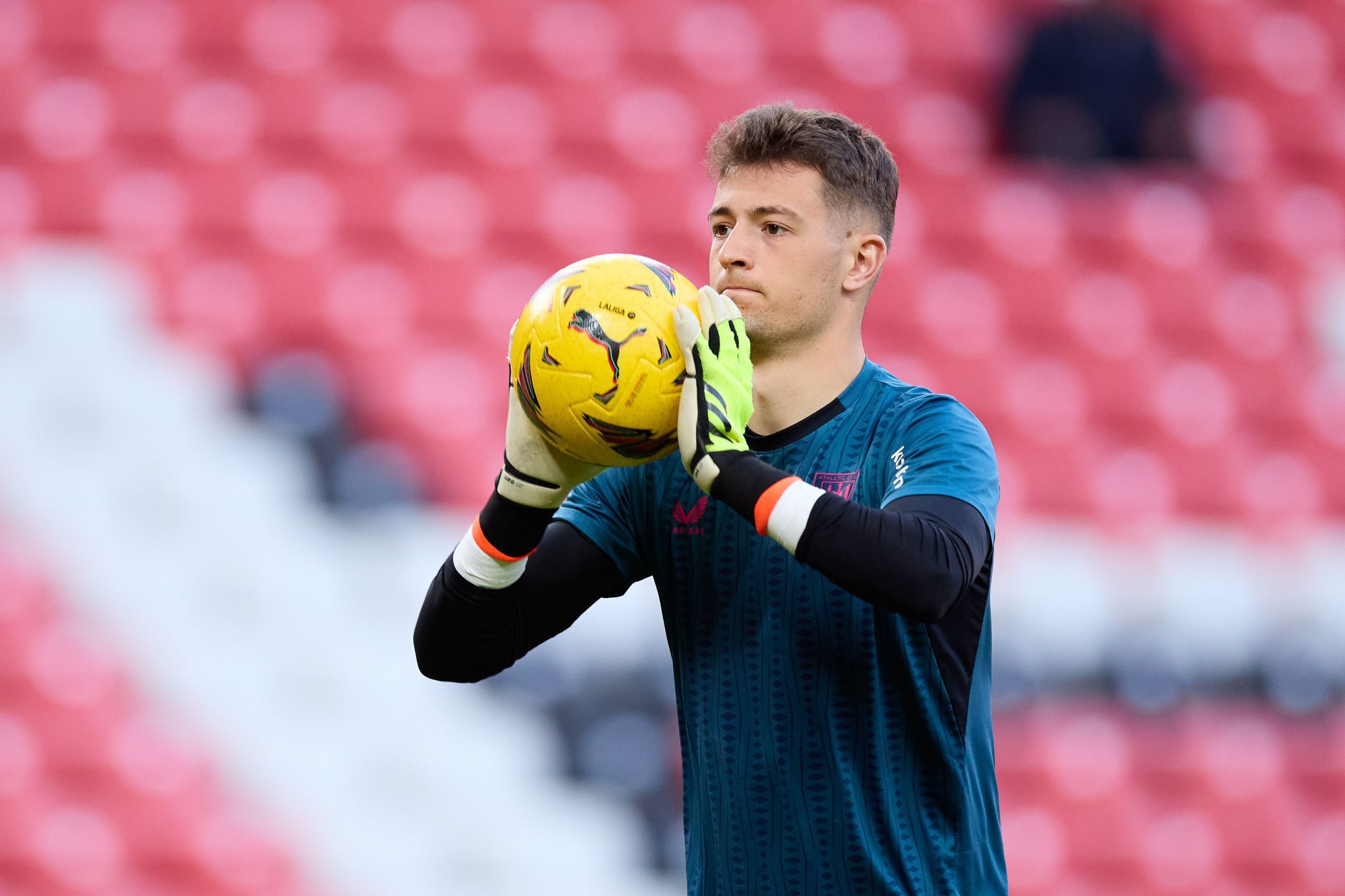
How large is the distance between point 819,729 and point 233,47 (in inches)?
197

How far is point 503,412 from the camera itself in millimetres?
5719

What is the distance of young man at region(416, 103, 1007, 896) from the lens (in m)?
2.01

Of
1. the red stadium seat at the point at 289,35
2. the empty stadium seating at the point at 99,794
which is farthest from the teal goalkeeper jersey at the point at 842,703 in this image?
the red stadium seat at the point at 289,35

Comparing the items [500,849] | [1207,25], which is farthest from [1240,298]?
[500,849]

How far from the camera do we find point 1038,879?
17.6ft

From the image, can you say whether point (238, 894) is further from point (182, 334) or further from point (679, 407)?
point (679, 407)

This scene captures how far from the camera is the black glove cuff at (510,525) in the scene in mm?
2221

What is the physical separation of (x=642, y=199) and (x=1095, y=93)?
215 cm

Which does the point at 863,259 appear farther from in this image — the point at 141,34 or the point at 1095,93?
the point at 141,34

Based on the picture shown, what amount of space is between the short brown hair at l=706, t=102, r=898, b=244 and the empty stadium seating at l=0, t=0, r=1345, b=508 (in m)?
3.32

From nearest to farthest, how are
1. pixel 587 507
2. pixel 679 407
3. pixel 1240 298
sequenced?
pixel 679 407 < pixel 587 507 < pixel 1240 298

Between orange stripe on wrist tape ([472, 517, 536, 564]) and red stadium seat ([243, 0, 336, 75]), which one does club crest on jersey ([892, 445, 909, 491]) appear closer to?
orange stripe on wrist tape ([472, 517, 536, 564])

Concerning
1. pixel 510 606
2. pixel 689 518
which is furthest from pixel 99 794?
pixel 689 518

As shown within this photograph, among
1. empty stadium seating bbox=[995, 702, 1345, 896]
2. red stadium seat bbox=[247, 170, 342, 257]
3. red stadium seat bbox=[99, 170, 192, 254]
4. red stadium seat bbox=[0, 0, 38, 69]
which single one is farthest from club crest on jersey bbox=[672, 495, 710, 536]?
red stadium seat bbox=[0, 0, 38, 69]
